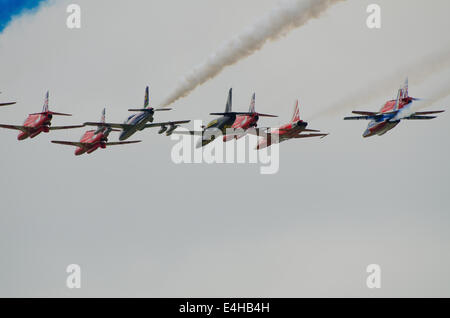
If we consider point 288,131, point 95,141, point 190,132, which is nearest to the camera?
point 288,131

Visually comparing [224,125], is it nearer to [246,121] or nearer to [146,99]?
[246,121]

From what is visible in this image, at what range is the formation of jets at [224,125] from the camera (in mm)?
57375


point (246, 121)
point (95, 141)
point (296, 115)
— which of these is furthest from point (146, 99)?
point (296, 115)

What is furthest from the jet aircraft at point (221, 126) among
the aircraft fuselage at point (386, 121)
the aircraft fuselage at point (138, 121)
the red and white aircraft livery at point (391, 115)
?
the aircraft fuselage at point (386, 121)

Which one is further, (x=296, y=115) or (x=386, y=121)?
(x=386, y=121)

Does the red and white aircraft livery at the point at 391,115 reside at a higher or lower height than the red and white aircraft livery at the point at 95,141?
higher

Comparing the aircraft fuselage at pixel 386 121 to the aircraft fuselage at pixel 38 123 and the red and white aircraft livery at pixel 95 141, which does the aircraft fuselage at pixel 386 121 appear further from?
the aircraft fuselage at pixel 38 123

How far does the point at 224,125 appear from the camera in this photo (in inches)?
2244

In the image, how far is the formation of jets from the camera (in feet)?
188
